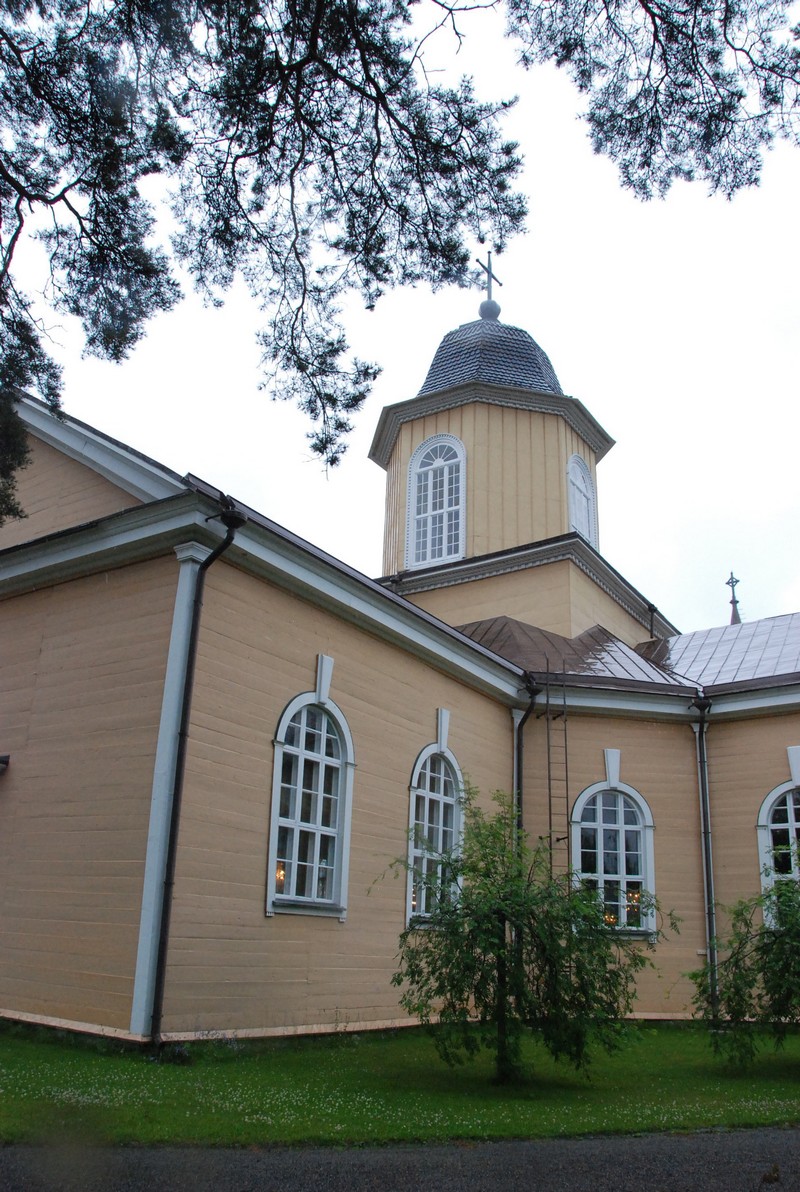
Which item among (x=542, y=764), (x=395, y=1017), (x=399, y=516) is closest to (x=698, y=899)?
(x=542, y=764)

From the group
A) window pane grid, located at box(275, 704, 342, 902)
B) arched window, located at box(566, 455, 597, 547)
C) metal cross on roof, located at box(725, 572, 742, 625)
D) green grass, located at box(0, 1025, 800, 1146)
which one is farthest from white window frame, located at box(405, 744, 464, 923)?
metal cross on roof, located at box(725, 572, 742, 625)

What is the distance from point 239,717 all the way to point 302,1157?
4.74m

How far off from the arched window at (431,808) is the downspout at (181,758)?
3.71m

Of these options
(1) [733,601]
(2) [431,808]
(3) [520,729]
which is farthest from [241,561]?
(1) [733,601]

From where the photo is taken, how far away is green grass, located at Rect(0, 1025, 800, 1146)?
593cm

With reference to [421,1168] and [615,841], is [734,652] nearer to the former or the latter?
[615,841]

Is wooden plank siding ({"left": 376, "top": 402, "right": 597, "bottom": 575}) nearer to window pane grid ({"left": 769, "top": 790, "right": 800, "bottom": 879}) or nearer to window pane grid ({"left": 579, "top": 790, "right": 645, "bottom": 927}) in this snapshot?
window pane grid ({"left": 579, "top": 790, "right": 645, "bottom": 927})

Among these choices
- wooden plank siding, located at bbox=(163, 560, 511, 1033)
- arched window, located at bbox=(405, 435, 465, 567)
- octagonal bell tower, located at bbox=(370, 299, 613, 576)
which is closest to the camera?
wooden plank siding, located at bbox=(163, 560, 511, 1033)

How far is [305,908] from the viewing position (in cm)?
1009

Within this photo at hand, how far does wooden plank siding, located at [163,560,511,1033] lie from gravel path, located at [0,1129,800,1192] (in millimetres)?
3212

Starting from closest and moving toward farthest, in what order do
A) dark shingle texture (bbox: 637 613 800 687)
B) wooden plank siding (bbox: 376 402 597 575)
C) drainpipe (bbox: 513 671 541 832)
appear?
drainpipe (bbox: 513 671 541 832) → dark shingle texture (bbox: 637 613 800 687) → wooden plank siding (bbox: 376 402 597 575)

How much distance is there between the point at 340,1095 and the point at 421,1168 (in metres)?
1.91

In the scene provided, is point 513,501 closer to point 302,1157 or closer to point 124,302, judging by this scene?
point 124,302

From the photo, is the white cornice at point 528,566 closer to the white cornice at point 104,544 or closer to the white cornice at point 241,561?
the white cornice at point 241,561
